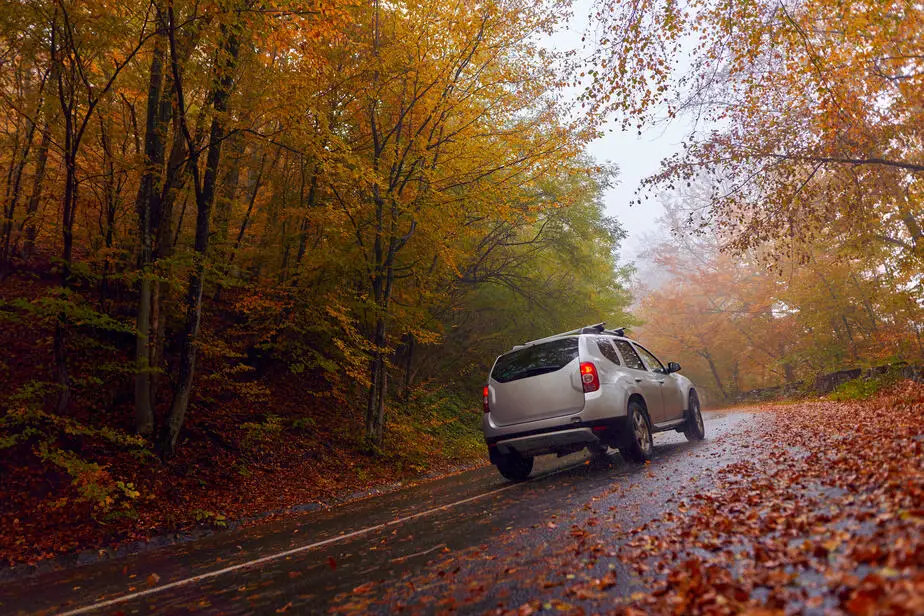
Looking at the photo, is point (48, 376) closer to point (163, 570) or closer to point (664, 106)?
point (163, 570)

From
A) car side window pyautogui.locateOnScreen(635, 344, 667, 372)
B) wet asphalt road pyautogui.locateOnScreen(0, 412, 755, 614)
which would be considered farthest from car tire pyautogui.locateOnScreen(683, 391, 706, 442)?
wet asphalt road pyautogui.locateOnScreen(0, 412, 755, 614)

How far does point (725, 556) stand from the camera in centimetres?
332

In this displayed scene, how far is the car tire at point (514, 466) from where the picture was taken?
28.0 feet

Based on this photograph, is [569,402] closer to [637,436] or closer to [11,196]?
[637,436]

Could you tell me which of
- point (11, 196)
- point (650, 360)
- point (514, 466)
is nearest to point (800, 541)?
point (514, 466)

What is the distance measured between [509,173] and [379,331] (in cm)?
483

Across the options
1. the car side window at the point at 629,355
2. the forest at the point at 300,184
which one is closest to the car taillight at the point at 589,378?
the car side window at the point at 629,355

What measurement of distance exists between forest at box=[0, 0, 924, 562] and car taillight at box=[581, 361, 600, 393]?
17.8 ft

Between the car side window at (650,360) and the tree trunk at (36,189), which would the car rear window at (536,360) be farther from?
the tree trunk at (36,189)

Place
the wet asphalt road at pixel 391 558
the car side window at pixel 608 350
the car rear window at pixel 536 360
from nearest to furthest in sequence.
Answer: the wet asphalt road at pixel 391 558
the car rear window at pixel 536 360
the car side window at pixel 608 350

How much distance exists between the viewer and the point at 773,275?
27688 mm

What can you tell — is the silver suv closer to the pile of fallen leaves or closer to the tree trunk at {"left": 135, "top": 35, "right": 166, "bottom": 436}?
the pile of fallen leaves

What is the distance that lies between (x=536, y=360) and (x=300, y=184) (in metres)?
8.89

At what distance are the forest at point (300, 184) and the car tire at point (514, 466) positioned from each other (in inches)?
148
